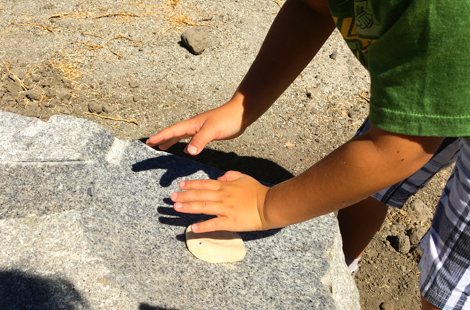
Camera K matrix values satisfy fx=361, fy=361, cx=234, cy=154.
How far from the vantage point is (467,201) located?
3.49ft

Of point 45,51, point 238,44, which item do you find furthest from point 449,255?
point 45,51

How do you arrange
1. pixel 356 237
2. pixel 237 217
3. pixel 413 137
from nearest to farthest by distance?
1. pixel 413 137
2. pixel 237 217
3. pixel 356 237

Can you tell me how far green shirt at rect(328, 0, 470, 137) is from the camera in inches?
27.6

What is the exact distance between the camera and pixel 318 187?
3.32ft

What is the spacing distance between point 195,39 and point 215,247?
1.71 meters

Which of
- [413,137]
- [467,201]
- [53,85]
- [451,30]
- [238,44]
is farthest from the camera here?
[238,44]

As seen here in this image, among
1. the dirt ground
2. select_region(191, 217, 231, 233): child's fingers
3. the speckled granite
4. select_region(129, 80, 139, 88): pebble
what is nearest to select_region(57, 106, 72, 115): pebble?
the dirt ground

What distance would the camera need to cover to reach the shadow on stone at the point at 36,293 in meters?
1.13

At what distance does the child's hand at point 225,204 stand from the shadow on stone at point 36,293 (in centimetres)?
44

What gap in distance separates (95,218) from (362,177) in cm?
96

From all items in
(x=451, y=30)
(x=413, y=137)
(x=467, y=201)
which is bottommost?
(x=467, y=201)

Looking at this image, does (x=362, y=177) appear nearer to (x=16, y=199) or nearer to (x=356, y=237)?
(x=356, y=237)

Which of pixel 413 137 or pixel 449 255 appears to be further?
pixel 449 255

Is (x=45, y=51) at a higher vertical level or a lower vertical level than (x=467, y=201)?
lower
